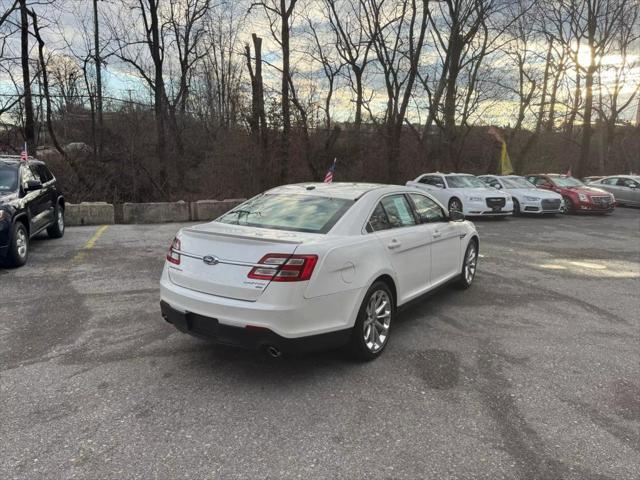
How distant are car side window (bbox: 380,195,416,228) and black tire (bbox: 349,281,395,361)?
77 centimetres

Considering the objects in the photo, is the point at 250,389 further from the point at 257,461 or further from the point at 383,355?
the point at 383,355

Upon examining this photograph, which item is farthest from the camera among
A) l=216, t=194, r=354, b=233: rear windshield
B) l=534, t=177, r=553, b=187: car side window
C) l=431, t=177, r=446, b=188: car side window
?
l=534, t=177, r=553, b=187: car side window

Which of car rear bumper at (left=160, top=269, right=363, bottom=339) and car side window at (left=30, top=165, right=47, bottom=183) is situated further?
car side window at (left=30, top=165, right=47, bottom=183)

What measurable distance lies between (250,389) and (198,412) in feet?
1.58

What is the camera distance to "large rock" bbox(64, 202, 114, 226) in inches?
500

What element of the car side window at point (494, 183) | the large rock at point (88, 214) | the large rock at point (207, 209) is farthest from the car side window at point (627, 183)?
the large rock at point (88, 214)

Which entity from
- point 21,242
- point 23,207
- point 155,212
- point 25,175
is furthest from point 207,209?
point 21,242

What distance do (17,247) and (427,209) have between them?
6.28 m

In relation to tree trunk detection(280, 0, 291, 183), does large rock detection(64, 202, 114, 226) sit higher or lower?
lower

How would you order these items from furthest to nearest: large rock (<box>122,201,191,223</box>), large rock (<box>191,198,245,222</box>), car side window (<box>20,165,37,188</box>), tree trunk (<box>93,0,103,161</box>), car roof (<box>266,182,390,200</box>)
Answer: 1. tree trunk (<box>93,0,103,161</box>)
2. large rock (<box>191,198,245,222</box>)
3. large rock (<box>122,201,191,223</box>)
4. car side window (<box>20,165,37,188</box>)
5. car roof (<box>266,182,390,200</box>)

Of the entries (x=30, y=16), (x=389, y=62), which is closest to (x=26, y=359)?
(x=30, y=16)

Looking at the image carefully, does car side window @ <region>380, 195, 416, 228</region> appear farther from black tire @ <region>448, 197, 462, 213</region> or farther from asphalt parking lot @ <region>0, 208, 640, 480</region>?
black tire @ <region>448, 197, 462, 213</region>

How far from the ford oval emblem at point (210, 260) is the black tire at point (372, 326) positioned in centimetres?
124

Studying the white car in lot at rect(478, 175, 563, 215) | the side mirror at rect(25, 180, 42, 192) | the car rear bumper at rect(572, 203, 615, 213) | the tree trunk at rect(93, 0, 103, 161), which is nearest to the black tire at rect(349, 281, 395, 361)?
the side mirror at rect(25, 180, 42, 192)
